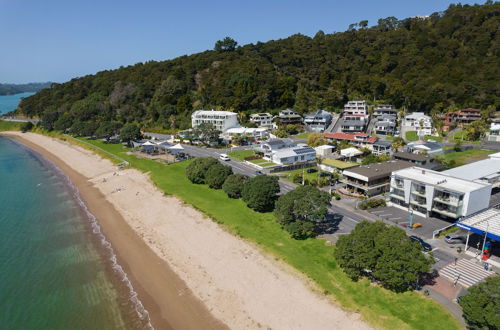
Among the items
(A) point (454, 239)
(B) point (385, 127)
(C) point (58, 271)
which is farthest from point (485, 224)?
(B) point (385, 127)

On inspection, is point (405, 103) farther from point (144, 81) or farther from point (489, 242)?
point (144, 81)

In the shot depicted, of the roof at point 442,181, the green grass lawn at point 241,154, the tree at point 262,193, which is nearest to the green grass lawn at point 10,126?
the green grass lawn at point 241,154

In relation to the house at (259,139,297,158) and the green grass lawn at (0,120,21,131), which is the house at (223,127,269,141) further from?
the green grass lawn at (0,120,21,131)

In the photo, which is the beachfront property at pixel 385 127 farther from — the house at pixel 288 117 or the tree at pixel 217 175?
the tree at pixel 217 175

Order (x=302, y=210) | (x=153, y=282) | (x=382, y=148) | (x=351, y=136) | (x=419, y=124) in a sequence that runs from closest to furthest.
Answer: (x=153, y=282) → (x=302, y=210) → (x=382, y=148) → (x=351, y=136) → (x=419, y=124)

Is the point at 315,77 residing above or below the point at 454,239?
above

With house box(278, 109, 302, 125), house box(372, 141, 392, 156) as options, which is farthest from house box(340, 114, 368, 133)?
house box(372, 141, 392, 156)

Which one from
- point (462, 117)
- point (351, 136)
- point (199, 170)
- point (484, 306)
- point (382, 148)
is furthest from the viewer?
point (462, 117)

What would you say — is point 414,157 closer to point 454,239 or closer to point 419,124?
point 454,239
